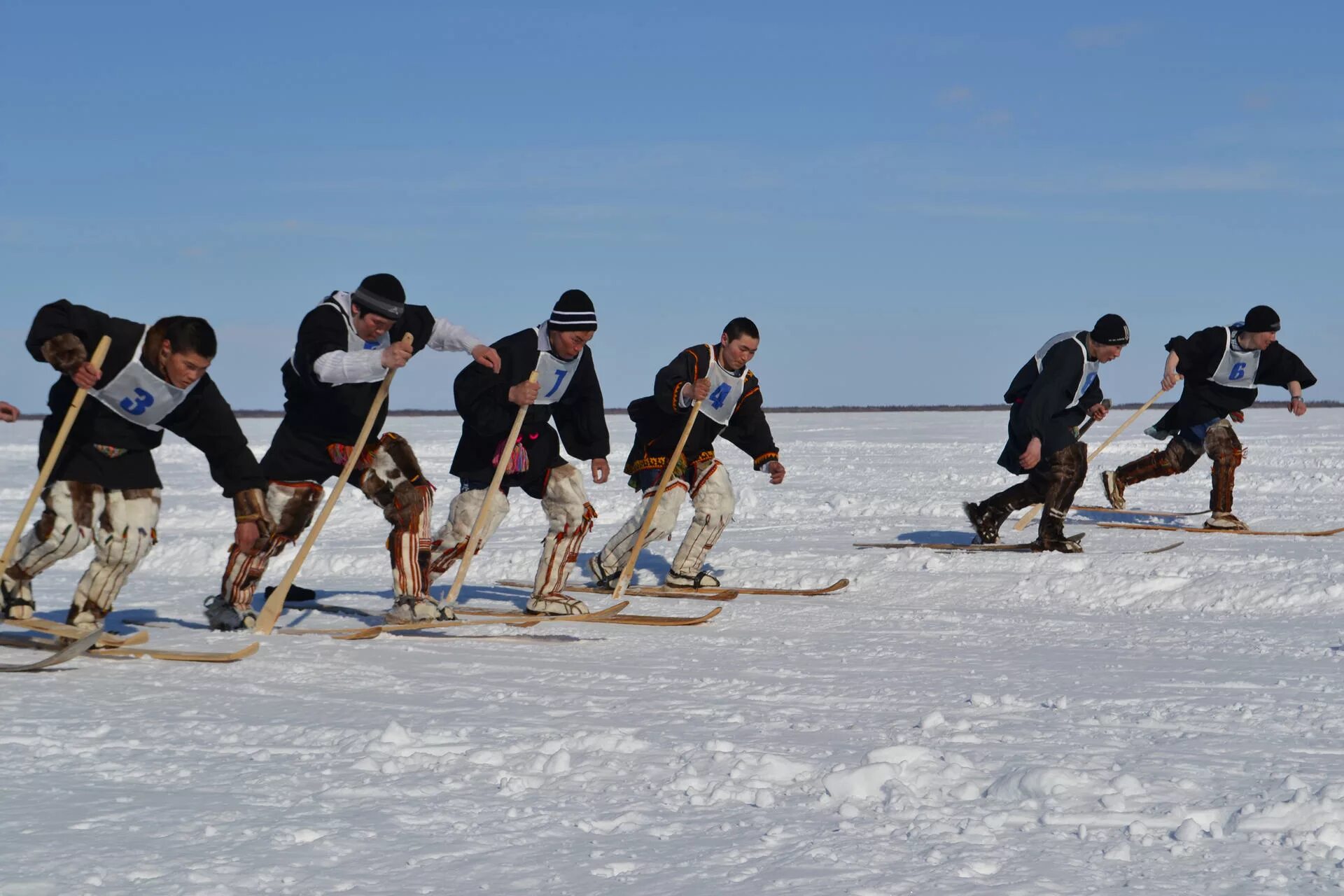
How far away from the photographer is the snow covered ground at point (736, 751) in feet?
10.4

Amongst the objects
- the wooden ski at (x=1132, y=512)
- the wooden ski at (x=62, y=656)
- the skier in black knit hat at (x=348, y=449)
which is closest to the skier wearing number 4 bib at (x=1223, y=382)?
the wooden ski at (x=1132, y=512)

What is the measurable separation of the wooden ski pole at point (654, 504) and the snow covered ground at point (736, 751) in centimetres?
22

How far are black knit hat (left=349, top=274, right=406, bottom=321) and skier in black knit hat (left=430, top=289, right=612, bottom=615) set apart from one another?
0.78 meters

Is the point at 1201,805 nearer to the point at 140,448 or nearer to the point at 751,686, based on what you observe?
the point at 751,686

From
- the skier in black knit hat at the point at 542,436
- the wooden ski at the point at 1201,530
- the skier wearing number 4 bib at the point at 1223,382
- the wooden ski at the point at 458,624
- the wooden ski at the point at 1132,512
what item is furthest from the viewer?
the wooden ski at the point at 1132,512

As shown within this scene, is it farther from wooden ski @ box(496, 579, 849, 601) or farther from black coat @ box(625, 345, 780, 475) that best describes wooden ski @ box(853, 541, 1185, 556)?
black coat @ box(625, 345, 780, 475)

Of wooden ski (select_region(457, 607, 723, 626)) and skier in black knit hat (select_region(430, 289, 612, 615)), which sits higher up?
skier in black knit hat (select_region(430, 289, 612, 615))

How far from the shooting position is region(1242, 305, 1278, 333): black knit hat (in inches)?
452

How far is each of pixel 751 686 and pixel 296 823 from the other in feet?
7.72

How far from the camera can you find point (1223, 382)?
11617mm

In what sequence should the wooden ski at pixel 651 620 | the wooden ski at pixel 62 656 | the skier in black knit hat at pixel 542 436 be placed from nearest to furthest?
the wooden ski at pixel 62 656, the wooden ski at pixel 651 620, the skier in black knit hat at pixel 542 436

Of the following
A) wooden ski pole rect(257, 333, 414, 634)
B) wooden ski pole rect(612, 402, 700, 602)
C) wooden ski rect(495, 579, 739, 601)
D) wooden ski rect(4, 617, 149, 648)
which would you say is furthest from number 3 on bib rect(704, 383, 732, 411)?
wooden ski rect(4, 617, 149, 648)

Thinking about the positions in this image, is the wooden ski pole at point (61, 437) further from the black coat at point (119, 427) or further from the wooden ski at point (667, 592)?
the wooden ski at point (667, 592)

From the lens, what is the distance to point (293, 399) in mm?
6867
